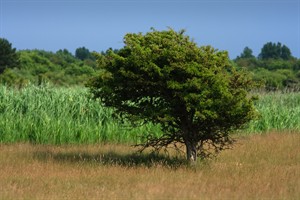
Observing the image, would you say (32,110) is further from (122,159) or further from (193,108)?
(193,108)

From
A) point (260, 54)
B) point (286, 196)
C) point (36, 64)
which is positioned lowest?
point (286, 196)

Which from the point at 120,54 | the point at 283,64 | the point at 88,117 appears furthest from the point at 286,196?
the point at 283,64

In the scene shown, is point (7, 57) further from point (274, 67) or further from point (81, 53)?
point (81, 53)

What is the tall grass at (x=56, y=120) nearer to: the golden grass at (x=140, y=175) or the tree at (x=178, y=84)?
Answer: the golden grass at (x=140, y=175)

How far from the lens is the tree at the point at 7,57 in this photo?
70188 mm

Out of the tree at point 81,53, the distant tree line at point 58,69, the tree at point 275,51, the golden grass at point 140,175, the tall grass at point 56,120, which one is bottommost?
the golden grass at point 140,175

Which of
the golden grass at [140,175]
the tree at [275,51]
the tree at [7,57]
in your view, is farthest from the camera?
the tree at [275,51]

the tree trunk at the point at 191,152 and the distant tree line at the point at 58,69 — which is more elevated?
the distant tree line at the point at 58,69

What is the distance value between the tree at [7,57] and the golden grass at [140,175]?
192 feet

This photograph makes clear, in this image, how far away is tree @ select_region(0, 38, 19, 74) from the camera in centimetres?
7019

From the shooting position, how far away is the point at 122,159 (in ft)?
40.6

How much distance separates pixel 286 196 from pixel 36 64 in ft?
238

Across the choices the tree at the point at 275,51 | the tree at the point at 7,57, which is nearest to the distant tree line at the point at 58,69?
the tree at the point at 7,57

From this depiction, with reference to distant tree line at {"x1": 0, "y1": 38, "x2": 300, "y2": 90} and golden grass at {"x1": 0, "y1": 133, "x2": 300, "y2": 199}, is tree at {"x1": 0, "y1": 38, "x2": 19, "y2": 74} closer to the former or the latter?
distant tree line at {"x1": 0, "y1": 38, "x2": 300, "y2": 90}
